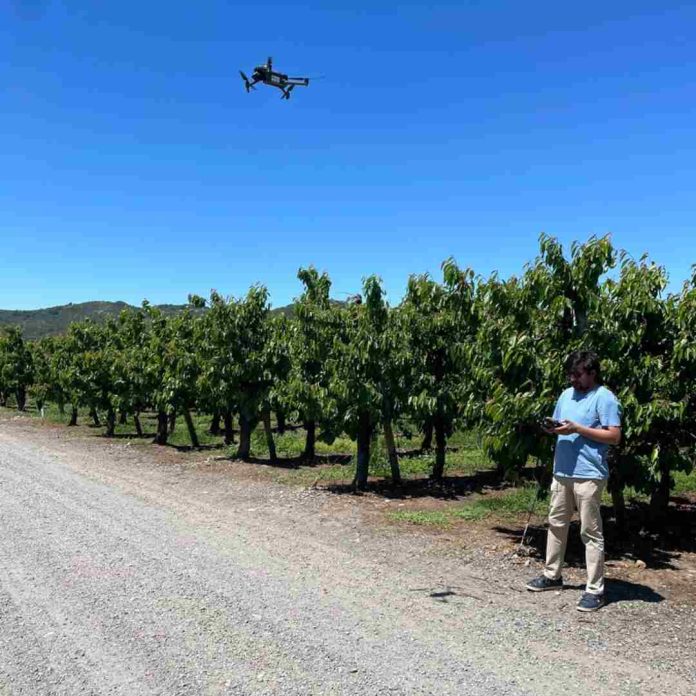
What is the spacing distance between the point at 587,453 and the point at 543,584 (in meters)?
1.46

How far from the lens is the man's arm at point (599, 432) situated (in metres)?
5.39

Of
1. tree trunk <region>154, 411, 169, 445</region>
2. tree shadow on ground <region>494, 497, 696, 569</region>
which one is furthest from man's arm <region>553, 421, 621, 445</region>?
tree trunk <region>154, 411, 169, 445</region>

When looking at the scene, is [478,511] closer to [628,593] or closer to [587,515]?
[628,593]

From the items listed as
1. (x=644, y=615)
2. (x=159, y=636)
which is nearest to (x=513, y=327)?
(x=644, y=615)

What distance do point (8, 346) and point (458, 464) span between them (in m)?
38.8

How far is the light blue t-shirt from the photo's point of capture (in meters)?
5.50

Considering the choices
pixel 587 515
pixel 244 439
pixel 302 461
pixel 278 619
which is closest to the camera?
pixel 278 619

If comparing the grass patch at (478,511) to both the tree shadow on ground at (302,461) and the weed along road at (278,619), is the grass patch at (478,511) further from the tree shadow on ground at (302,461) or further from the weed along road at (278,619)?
the tree shadow on ground at (302,461)

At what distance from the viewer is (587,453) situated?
5.61 metres

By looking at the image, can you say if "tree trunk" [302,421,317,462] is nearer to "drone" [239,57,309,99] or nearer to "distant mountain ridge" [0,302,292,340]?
"drone" [239,57,309,99]

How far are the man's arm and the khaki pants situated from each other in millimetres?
423

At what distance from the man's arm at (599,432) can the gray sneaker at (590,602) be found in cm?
137

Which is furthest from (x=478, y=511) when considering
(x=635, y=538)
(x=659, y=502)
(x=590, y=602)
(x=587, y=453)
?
(x=587, y=453)

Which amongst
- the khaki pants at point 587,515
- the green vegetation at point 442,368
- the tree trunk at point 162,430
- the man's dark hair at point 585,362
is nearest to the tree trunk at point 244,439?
the green vegetation at point 442,368
